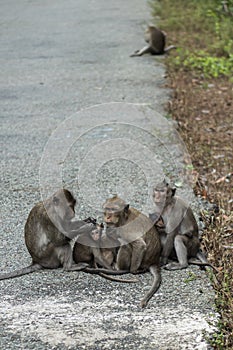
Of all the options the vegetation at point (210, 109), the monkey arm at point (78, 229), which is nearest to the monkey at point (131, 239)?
the monkey arm at point (78, 229)

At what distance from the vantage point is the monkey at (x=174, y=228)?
14.8ft

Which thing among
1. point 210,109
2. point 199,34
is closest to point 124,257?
point 210,109

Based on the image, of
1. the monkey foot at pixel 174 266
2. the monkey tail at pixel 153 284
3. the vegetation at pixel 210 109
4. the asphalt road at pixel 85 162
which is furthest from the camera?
the vegetation at pixel 210 109

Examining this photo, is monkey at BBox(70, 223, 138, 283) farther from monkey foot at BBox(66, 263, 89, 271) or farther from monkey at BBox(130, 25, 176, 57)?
monkey at BBox(130, 25, 176, 57)

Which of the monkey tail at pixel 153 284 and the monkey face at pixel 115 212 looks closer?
the monkey tail at pixel 153 284

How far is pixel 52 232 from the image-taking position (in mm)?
4414

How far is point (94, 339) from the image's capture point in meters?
3.76

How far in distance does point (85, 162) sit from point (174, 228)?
257cm

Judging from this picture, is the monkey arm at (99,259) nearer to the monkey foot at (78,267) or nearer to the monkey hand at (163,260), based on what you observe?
the monkey foot at (78,267)

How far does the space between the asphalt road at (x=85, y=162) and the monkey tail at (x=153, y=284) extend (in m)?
0.04

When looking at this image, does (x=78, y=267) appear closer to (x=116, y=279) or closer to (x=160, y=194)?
(x=116, y=279)

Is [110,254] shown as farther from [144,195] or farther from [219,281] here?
[144,195]

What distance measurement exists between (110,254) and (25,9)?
14519 millimetres

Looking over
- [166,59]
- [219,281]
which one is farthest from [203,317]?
[166,59]
